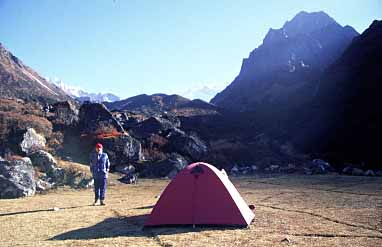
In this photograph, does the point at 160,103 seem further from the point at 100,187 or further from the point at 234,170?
the point at 100,187

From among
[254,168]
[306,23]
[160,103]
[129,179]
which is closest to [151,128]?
[254,168]

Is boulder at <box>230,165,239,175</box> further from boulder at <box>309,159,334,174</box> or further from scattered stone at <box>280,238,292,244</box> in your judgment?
scattered stone at <box>280,238,292,244</box>

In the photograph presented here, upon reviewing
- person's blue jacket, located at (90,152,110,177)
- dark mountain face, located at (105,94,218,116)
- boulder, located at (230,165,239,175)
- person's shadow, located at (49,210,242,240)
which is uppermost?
dark mountain face, located at (105,94,218,116)

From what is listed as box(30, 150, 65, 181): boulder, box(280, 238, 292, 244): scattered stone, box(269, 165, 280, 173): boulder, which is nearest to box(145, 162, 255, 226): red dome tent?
box(280, 238, 292, 244): scattered stone

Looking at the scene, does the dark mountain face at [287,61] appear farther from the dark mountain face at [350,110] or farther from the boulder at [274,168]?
the boulder at [274,168]

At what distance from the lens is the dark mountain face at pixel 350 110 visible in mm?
43594

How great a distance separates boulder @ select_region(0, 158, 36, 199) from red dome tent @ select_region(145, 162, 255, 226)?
10.2 m

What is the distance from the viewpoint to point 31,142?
27.7 metres

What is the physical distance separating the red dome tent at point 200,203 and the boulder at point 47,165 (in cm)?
1390

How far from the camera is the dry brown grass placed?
8.77 metres

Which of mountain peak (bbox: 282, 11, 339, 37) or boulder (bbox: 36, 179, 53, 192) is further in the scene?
mountain peak (bbox: 282, 11, 339, 37)

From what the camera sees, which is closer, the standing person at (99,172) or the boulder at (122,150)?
the standing person at (99,172)

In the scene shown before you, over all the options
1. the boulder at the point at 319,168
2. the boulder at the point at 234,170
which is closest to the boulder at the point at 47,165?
the boulder at the point at 234,170

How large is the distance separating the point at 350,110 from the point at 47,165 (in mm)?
39893
